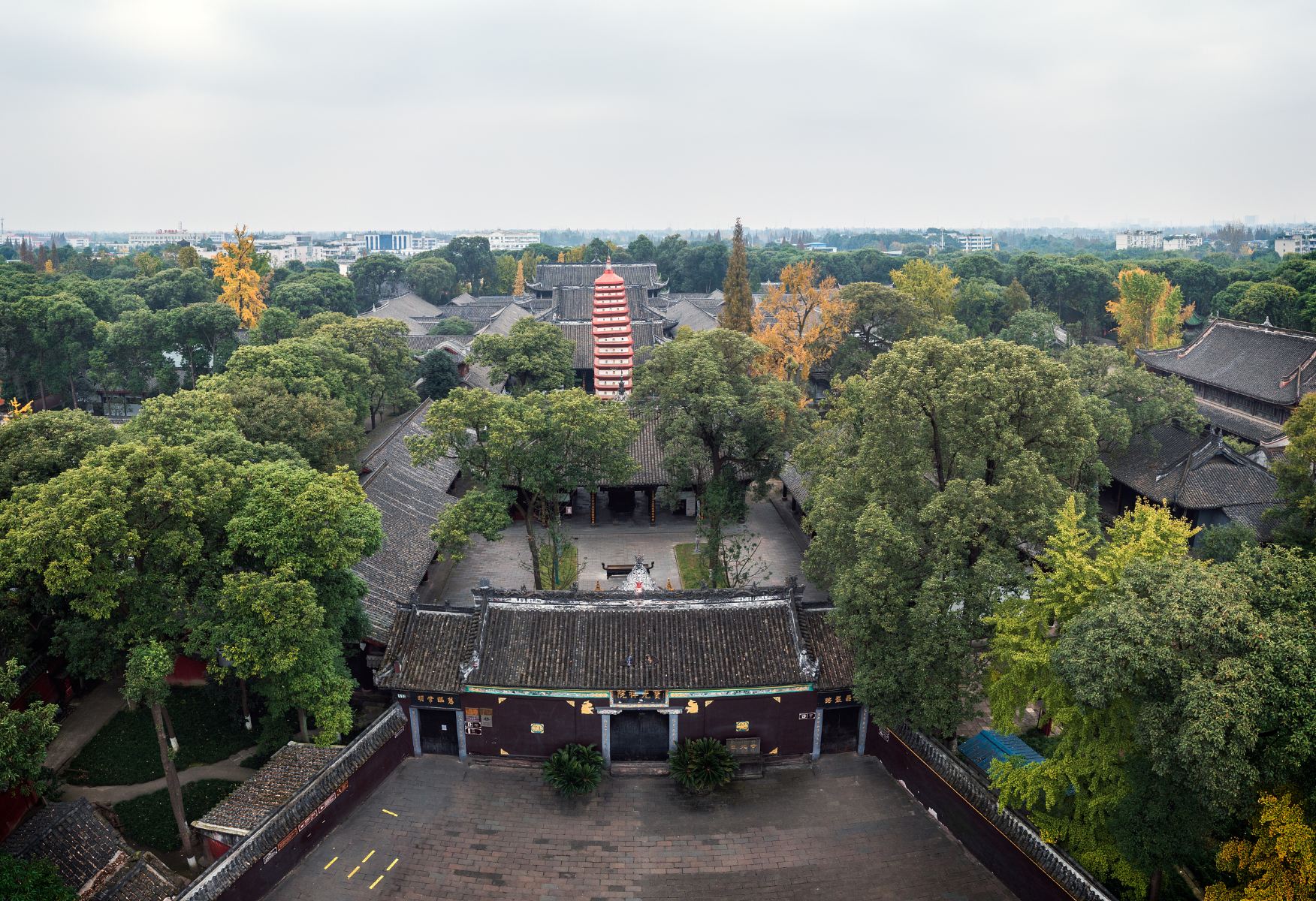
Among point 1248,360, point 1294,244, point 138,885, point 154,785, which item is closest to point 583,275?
point 1248,360

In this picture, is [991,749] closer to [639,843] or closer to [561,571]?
[639,843]

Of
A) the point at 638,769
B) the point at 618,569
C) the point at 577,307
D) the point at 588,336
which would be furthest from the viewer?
the point at 577,307

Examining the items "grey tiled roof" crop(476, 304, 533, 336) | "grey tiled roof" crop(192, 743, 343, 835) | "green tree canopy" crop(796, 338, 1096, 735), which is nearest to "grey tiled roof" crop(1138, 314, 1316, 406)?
"green tree canopy" crop(796, 338, 1096, 735)

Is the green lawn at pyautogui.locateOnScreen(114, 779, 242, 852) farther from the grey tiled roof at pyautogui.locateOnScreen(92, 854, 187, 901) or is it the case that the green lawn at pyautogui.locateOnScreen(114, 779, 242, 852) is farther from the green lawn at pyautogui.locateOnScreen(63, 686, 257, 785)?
the grey tiled roof at pyautogui.locateOnScreen(92, 854, 187, 901)

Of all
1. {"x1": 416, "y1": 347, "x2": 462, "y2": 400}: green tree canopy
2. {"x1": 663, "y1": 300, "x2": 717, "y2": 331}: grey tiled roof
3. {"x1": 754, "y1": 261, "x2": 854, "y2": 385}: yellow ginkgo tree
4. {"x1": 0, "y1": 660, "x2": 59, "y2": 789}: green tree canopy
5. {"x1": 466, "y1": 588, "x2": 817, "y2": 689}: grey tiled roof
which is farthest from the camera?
{"x1": 663, "y1": 300, "x2": 717, "y2": 331}: grey tiled roof

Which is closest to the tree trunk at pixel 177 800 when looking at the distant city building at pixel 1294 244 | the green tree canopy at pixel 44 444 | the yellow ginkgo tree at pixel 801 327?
the green tree canopy at pixel 44 444

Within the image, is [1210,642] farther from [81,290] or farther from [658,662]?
[81,290]
